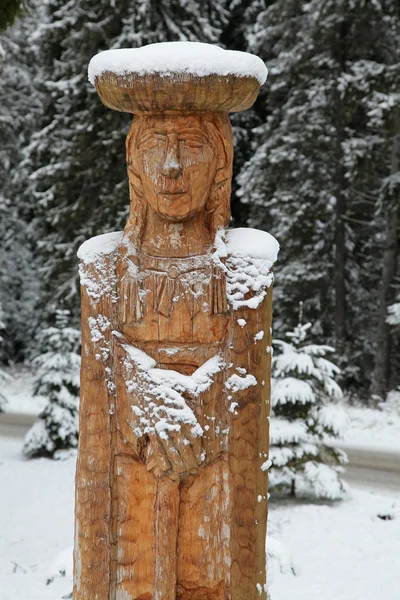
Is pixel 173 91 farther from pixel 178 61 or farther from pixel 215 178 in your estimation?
pixel 215 178

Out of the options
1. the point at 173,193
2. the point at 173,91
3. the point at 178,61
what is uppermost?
the point at 178,61

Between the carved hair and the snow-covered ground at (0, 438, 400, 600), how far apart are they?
446 centimetres

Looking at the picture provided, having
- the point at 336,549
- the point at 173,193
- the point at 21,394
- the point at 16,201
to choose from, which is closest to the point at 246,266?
the point at 173,193

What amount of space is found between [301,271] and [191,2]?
6137 mm

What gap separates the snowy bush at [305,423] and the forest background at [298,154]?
4.36 meters

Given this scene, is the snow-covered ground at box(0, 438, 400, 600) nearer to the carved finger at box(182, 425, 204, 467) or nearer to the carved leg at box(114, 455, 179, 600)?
the carved leg at box(114, 455, 179, 600)

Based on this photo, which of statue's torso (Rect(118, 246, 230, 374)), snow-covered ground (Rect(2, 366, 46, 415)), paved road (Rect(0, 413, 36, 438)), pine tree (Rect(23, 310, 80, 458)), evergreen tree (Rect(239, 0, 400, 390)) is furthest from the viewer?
snow-covered ground (Rect(2, 366, 46, 415))

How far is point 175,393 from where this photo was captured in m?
3.33

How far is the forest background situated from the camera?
14.2 m

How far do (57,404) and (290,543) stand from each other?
5.12 metres

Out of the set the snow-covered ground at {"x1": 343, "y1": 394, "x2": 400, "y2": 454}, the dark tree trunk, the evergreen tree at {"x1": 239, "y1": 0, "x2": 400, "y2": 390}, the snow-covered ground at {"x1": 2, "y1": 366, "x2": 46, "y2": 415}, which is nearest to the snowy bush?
the snow-covered ground at {"x1": 343, "y1": 394, "x2": 400, "y2": 454}

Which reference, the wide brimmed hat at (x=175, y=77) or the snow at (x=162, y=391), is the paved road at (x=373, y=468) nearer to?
the snow at (x=162, y=391)

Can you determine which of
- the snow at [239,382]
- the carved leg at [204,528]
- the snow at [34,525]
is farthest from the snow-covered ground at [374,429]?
the snow at [239,382]

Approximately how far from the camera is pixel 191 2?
1454 cm
